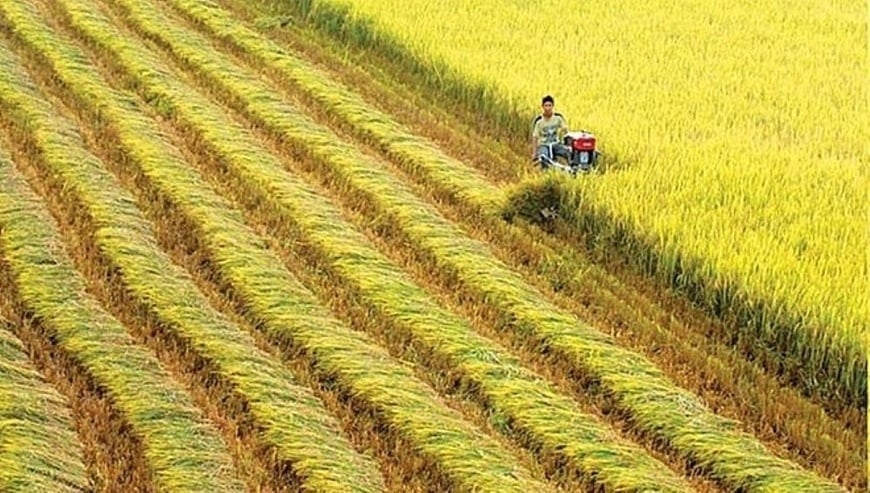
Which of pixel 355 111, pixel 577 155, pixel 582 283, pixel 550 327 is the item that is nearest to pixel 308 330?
pixel 550 327

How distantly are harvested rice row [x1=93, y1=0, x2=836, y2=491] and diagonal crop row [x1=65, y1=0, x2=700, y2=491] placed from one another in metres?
0.28

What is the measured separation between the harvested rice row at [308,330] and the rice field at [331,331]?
18 millimetres

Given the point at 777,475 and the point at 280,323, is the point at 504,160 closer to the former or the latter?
the point at 280,323

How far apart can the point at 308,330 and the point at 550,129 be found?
3.41 m

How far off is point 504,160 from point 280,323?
3.44 m

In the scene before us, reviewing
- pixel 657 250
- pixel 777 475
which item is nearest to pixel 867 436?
pixel 777 475

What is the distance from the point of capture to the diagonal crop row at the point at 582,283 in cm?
608

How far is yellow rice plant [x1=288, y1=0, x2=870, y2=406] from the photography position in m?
7.03

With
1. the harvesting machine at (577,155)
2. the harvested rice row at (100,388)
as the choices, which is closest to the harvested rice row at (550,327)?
the harvesting machine at (577,155)

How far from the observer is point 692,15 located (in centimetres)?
1366

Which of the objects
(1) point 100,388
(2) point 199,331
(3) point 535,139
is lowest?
(1) point 100,388

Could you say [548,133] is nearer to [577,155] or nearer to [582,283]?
[577,155]

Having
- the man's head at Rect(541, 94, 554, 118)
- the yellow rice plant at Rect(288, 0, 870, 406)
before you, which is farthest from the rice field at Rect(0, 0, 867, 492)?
the man's head at Rect(541, 94, 554, 118)

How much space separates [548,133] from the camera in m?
9.56
